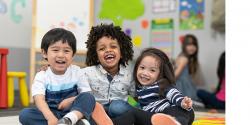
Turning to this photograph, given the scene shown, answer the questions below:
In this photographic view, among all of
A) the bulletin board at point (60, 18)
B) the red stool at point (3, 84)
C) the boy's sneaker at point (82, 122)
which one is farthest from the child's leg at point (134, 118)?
the bulletin board at point (60, 18)

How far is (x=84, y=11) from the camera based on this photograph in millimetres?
3615

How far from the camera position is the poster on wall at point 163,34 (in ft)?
13.5

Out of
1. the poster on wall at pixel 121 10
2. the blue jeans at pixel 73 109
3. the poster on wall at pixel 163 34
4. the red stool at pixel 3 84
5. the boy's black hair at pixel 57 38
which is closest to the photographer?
the blue jeans at pixel 73 109

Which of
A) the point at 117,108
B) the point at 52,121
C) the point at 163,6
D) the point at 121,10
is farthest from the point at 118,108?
the point at 121,10

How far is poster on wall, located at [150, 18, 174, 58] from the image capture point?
13.5 ft

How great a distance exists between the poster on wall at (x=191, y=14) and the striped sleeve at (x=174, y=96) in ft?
7.85

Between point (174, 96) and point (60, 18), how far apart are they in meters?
2.15

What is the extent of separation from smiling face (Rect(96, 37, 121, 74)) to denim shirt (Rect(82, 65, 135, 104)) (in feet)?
0.12

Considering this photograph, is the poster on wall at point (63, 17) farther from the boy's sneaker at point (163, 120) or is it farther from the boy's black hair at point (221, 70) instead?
the boy's sneaker at point (163, 120)

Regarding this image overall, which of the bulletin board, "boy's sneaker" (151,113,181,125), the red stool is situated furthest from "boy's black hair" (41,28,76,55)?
the bulletin board

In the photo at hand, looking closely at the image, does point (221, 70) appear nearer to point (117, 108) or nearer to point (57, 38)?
point (117, 108)

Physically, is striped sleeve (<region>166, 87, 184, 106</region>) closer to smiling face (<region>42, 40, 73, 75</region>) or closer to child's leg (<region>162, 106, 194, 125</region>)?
child's leg (<region>162, 106, 194, 125</region>)

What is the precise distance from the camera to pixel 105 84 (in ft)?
5.60
